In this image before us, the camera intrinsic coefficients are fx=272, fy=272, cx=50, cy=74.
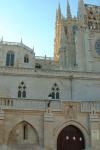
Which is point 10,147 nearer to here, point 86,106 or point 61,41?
point 86,106

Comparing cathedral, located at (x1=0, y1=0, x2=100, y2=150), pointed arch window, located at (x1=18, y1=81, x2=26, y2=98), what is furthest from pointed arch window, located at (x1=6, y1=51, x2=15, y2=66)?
pointed arch window, located at (x1=18, y1=81, x2=26, y2=98)

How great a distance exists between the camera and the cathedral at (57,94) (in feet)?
62.6

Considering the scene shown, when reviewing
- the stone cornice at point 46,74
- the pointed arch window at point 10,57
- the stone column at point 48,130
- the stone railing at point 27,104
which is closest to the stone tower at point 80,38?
the stone cornice at point 46,74

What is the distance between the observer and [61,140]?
64.5ft

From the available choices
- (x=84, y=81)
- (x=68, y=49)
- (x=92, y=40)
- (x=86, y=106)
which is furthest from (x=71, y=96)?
(x=68, y=49)

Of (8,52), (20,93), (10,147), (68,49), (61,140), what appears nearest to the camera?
(10,147)

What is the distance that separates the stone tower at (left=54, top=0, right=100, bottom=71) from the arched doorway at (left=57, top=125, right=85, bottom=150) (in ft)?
88.0

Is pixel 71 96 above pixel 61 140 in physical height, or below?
above

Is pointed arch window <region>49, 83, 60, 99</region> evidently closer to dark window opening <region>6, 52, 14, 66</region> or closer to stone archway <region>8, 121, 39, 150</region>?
stone archway <region>8, 121, 39, 150</region>

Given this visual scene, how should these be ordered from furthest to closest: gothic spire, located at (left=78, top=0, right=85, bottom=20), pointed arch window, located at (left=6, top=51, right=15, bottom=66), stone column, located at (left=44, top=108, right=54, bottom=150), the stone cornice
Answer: gothic spire, located at (left=78, top=0, right=85, bottom=20) < pointed arch window, located at (left=6, top=51, right=15, bottom=66) < the stone cornice < stone column, located at (left=44, top=108, right=54, bottom=150)

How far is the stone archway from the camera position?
18.8 m

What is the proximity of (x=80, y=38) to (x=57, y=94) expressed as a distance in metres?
26.3

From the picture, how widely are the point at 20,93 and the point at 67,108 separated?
A: 16045 mm

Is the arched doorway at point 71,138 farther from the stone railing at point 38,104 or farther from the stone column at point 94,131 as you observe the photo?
the stone railing at point 38,104
